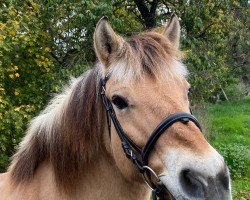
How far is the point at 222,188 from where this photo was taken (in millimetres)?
1969

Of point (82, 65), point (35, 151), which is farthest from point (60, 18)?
point (35, 151)

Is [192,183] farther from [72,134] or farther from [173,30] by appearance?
[173,30]

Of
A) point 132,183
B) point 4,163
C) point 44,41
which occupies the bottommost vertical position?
point 4,163

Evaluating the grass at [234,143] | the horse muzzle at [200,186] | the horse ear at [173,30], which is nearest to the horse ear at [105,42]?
the horse ear at [173,30]

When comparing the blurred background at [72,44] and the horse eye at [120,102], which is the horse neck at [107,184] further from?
the blurred background at [72,44]

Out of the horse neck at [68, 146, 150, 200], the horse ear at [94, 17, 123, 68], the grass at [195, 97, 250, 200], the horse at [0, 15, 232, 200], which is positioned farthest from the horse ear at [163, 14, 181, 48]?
the grass at [195, 97, 250, 200]

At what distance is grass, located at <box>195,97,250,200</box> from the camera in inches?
329

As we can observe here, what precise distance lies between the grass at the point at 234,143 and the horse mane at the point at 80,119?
5.61m

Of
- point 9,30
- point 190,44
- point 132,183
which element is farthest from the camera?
point 190,44

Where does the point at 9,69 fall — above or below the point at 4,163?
above

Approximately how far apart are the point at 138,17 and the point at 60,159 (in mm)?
7097

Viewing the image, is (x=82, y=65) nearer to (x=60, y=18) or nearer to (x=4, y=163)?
(x=60, y=18)

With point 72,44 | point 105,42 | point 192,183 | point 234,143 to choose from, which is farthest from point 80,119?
point 234,143

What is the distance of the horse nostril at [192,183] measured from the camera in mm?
1919
